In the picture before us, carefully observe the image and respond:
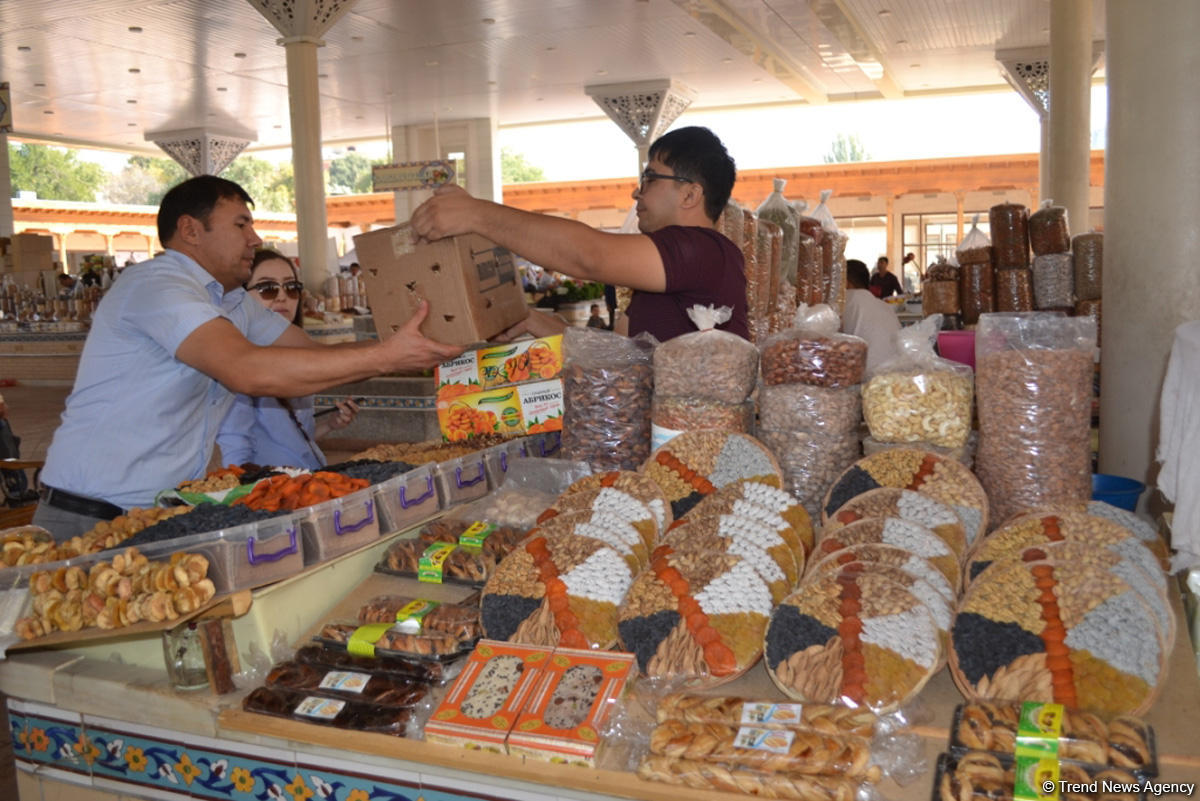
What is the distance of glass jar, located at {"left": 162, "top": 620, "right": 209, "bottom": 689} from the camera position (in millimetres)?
1622

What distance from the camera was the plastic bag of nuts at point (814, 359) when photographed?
2.06 m

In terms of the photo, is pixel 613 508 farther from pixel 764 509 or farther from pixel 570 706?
pixel 570 706

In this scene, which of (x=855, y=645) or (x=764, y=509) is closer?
(x=855, y=645)

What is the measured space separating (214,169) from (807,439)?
19.6 m

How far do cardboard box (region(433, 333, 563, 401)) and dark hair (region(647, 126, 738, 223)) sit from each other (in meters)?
0.52

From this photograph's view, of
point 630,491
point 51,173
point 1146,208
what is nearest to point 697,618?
point 630,491

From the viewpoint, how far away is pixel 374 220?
23.8 metres

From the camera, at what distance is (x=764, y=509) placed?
1817mm

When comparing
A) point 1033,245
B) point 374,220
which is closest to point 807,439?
point 1033,245

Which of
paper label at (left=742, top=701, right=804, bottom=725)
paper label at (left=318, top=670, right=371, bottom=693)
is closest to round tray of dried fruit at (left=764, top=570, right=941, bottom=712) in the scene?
paper label at (left=742, top=701, right=804, bottom=725)

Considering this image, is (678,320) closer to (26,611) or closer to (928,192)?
(26,611)

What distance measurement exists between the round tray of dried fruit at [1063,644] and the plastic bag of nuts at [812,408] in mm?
653

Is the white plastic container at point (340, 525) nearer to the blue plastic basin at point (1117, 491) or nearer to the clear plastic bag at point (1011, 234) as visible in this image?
the blue plastic basin at point (1117, 491)

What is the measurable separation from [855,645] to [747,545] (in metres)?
0.31
